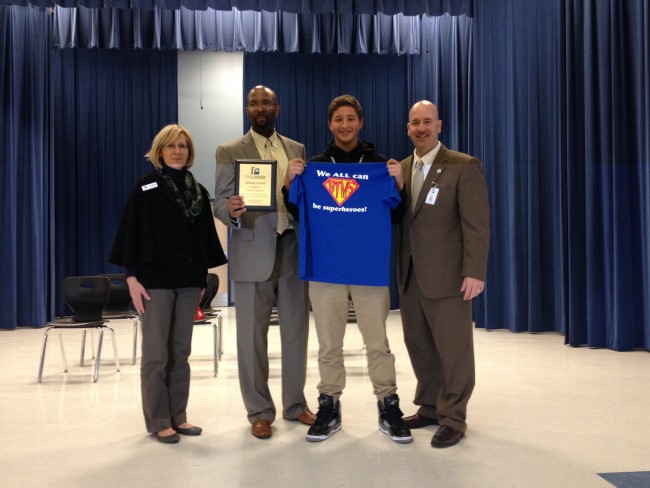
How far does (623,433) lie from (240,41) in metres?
8.80

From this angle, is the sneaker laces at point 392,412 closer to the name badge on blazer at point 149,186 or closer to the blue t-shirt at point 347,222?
the blue t-shirt at point 347,222

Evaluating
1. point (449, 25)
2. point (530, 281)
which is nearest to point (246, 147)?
point (530, 281)

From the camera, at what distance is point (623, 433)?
3.47 meters

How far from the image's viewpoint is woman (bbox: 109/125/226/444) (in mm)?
3395

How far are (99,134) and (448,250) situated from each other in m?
9.54

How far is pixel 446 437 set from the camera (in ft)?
10.8

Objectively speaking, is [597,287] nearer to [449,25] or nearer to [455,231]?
[455,231]

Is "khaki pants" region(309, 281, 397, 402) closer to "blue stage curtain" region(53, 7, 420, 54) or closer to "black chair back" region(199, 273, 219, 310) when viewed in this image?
"black chair back" region(199, 273, 219, 310)

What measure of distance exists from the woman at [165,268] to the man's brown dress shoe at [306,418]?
58cm

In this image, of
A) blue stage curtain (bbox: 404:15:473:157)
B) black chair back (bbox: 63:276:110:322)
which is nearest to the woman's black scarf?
black chair back (bbox: 63:276:110:322)

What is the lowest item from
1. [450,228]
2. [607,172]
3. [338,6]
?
[450,228]

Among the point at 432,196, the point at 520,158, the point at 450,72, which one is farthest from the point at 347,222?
the point at 450,72

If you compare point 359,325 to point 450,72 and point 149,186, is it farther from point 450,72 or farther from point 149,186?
point 450,72

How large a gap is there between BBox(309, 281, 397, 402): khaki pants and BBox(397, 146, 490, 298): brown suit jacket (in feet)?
0.90
